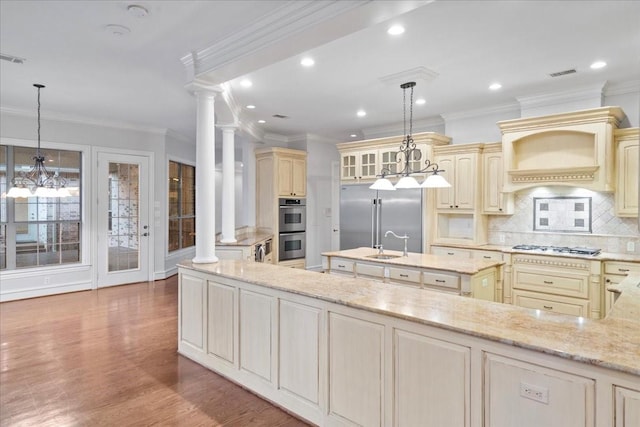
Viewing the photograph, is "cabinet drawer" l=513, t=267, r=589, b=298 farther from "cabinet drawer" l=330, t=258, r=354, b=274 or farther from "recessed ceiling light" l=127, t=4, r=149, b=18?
"recessed ceiling light" l=127, t=4, r=149, b=18

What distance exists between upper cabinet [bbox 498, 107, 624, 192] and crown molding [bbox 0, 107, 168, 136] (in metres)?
5.81

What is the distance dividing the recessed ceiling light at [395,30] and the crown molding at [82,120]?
5.26m

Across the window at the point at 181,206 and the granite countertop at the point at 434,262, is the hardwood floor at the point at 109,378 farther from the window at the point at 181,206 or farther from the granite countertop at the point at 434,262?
the window at the point at 181,206

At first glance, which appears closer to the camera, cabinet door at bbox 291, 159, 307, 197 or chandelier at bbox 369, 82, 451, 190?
chandelier at bbox 369, 82, 451, 190

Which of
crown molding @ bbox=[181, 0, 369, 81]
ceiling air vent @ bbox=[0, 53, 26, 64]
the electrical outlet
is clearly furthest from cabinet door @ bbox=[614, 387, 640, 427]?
ceiling air vent @ bbox=[0, 53, 26, 64]

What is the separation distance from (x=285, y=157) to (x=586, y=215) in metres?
4.74

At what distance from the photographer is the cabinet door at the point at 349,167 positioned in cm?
666

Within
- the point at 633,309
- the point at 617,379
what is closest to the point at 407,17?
the point at 633,309

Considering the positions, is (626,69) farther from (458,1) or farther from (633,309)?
(633,309)

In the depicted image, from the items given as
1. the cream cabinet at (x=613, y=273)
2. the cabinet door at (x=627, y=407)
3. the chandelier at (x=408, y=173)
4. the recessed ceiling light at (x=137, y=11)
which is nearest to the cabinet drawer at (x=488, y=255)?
the cream cabinet at (x=613, y=273)

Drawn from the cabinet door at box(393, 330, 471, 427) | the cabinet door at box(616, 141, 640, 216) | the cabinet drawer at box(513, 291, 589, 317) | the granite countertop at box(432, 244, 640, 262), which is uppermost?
the cabinet door at box(616, 141, 640, 216)

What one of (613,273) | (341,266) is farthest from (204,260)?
(613,273)

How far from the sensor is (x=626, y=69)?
397 cm

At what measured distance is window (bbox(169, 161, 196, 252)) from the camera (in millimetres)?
7645
